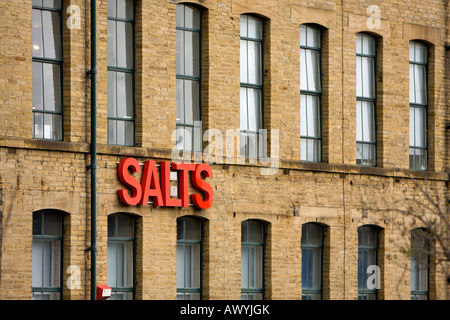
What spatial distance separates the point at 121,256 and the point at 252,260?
13.0ft

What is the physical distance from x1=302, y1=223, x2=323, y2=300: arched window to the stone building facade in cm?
10

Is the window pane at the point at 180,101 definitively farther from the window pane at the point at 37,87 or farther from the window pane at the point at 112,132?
the window pane at the point at 37,87

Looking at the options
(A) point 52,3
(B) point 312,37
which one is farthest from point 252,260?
(A) point 52,3

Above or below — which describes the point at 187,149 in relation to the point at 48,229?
above

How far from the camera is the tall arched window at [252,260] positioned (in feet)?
104

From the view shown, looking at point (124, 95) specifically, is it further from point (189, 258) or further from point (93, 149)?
point (189, 258)

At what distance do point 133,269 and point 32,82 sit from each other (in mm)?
5032

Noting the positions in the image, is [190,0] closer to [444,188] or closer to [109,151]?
[109,151]

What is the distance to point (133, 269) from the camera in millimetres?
29672

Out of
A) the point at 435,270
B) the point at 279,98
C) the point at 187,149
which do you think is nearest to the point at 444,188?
the point at 435,270

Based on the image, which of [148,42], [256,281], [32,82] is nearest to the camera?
[32,82]

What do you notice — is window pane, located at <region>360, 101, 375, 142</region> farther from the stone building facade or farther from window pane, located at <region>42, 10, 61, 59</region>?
window pane, located at <region>42, 10, 61, 59</region>

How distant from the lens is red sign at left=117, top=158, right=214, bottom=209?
95.6ft

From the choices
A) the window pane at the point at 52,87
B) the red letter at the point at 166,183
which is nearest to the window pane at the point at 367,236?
the red letter at the point at 166,183
